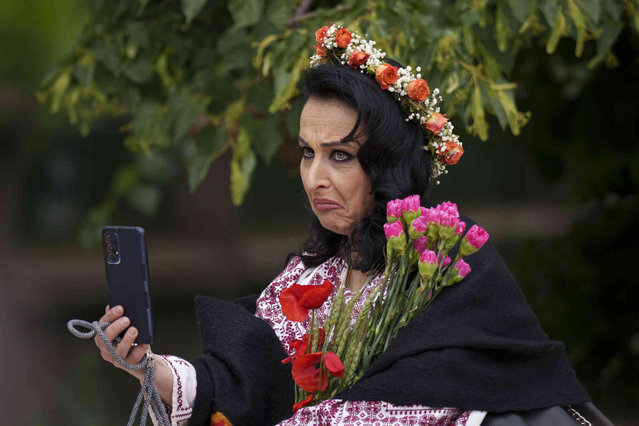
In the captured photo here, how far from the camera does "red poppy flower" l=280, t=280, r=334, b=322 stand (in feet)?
5.97

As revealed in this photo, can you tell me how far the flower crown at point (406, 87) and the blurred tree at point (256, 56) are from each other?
67 cm

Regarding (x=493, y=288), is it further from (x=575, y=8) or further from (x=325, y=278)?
(x=575, y=8)

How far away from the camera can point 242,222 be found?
21.1ft

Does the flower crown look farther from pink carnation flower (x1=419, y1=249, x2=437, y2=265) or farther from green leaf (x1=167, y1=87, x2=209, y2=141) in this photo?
green leaf (x1=167, y1=87, x2=209, y2=141)

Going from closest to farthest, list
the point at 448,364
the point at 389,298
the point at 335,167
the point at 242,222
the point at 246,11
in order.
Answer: the point at 448,364, the point at 389,298, the point at 335,167, the point at 246,11, the point at 242,222

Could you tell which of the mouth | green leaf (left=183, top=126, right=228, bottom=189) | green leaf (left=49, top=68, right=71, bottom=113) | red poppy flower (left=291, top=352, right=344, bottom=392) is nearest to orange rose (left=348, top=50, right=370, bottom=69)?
the mouth

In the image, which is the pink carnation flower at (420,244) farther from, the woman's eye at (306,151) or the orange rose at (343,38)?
the orange rose at (343,38)

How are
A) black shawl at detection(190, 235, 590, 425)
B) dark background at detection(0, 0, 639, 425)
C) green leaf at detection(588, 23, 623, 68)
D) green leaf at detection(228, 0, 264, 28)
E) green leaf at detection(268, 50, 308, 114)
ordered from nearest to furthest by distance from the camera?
black shawl at detection(190, 235, 590, 425), green leaf at detection(268, 50, 308, 114), green leaf at detection(228, 0, 264, 28), green leaf at detection(588, 23, 623, 68), dark background at detection(0, 0, 639, 425)

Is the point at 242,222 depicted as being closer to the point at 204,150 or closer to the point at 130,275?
the point at 204,150

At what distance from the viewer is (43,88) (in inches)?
128

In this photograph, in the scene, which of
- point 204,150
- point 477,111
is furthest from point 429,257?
point 204,150

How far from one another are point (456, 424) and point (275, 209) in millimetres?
4526

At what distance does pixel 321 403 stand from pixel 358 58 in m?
0.80

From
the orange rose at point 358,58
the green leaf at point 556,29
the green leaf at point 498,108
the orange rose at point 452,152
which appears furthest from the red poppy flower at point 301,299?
the green leaf at point 556,29
